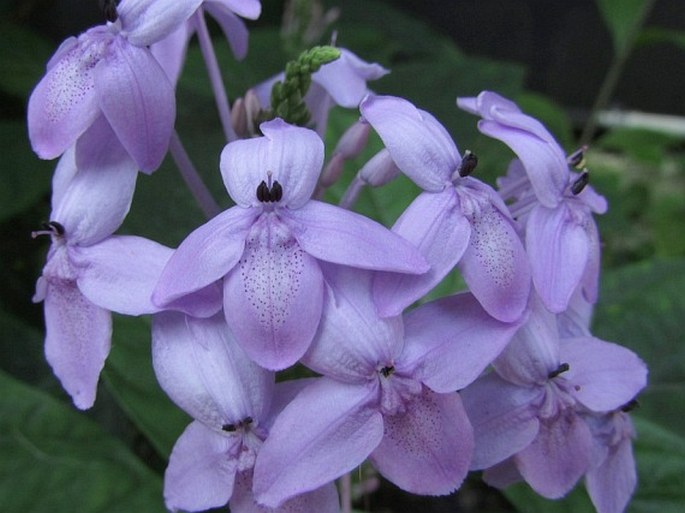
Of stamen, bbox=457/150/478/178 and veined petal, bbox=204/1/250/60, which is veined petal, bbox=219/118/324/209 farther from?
veined petal, bbox=204/1/250/60

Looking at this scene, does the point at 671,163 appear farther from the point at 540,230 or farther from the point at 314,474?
the point at 314,474

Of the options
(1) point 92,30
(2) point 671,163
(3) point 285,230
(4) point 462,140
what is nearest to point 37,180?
(4) point 462,140

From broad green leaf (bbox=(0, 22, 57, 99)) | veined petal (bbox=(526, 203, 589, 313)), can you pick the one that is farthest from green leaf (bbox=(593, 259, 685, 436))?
broad green leaf (bbox=(0, 22, 57, 99))

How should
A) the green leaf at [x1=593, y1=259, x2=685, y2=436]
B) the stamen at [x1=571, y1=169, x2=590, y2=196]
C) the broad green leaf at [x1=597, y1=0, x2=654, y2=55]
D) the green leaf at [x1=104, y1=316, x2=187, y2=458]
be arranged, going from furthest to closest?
1. the broad green leaf at [x1=597, y1=0, x2=654, y2=55]
2. the green leaf at [x1=593, y1=259, x2=685, y2=436]
3. the green leaf at [x1=104, y1=316, x2=187, y2=458]
4. the stamen at [x1=571, y1=169, x2=590, y2=196]

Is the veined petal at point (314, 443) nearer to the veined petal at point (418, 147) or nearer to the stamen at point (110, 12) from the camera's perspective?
the veined petal at point (418, 147)

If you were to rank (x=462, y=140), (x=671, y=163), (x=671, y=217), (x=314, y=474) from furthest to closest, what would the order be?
(x=671, y=163)
(x=671, y=217)
(x=462, y=140)
(x=314, y=474)

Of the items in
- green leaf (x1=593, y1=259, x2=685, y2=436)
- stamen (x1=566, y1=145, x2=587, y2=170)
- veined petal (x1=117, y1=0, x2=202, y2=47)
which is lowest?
green leaf (x1=593, y1=259, x2=685, y2=436)

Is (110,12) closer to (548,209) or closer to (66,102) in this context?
(66,102)

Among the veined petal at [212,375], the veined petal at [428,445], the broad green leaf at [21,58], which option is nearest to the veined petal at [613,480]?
the veined petal at [428,445]
